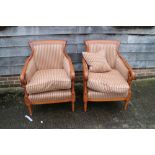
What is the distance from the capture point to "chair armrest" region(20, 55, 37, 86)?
2794mm

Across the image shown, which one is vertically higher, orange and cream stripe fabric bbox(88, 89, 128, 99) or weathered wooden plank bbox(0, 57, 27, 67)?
weathered wooden plank bbox(0, 57, 27, 67)

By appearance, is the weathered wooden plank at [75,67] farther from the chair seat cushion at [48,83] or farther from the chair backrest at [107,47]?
the chair seat cushion at [48,83]

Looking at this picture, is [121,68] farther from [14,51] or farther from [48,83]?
[14,51]

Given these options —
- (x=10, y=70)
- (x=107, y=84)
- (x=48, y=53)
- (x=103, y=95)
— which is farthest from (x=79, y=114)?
(x=10, y=70)

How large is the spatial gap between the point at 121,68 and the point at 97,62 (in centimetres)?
37

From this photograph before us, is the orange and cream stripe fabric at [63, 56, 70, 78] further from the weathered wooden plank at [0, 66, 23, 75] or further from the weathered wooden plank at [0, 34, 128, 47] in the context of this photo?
the weathered wooden plank at [0, 66, 23, 75]

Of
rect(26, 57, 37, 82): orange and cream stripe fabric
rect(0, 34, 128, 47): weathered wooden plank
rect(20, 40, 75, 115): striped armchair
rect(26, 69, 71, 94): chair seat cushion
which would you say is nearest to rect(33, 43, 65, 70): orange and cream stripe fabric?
rect(20, 40, 75, 115): striped armchair

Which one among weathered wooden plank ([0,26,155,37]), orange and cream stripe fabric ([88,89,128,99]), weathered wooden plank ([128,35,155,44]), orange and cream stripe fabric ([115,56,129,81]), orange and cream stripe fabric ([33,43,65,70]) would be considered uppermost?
weathered wooden plank ([0,26,155,37])

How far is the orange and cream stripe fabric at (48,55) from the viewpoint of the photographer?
3311 mm

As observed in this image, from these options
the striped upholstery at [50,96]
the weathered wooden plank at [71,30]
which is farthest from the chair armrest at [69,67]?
the weathered wooden plank at [71,30]

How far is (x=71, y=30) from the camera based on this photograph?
3537mm

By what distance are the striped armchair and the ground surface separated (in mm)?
219

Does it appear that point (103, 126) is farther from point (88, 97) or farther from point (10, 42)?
point (10, 42)

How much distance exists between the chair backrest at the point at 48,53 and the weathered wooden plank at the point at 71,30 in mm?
230
